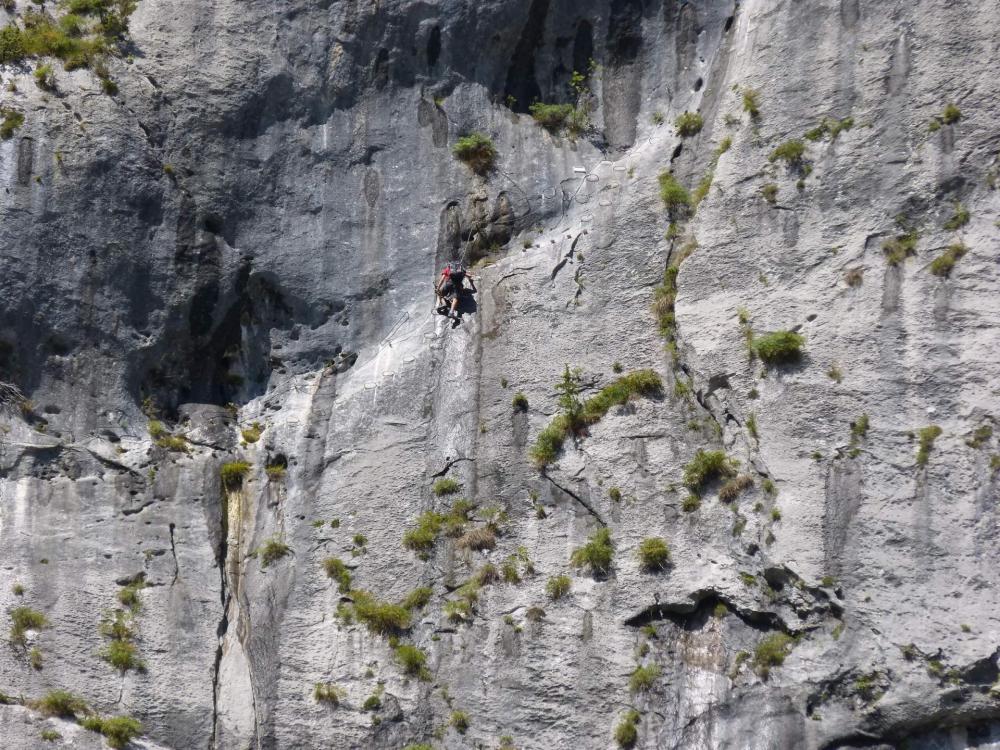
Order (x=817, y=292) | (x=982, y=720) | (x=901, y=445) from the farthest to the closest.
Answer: (x=817, y=292) → (x=901, y=445) → (x=982, y=720)

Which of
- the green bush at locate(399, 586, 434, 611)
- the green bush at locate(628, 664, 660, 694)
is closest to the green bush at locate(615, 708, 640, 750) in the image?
the green bush at locate(628, 664, 660, 694)

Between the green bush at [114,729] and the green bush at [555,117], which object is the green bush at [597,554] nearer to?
the green bush at [114,729]

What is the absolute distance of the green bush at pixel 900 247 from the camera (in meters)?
16.8

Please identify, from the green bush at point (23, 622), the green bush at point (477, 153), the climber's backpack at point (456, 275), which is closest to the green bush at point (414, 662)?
the green bush at point (23, 622)

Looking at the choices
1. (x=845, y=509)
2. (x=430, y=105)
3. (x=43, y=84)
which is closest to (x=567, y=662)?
(x=845, y=509)

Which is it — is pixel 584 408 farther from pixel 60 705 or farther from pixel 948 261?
pixel 60 705

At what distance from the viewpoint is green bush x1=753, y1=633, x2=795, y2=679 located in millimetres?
15641

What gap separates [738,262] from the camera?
1800cm

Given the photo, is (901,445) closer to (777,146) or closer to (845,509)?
(845,509)

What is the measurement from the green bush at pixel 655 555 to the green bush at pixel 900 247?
14.7 ft

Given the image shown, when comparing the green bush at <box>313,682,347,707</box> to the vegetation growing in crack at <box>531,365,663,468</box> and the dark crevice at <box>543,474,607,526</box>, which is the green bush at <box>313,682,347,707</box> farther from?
the vegetation growing in crack at <box>531,365,663,468</box>

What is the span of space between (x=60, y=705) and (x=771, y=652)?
28.9 feet

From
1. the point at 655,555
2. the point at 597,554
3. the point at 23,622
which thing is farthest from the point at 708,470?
the point at 23,622

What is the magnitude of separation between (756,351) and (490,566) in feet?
14.3
